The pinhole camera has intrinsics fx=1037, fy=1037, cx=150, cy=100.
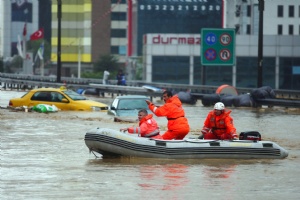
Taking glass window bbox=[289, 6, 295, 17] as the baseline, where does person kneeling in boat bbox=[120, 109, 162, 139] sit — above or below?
below

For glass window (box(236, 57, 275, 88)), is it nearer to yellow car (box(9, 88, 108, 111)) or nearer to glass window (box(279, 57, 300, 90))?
glass window (box(279, 57, 300, 90))

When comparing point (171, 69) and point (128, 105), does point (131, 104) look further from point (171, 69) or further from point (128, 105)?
point (171, 69)

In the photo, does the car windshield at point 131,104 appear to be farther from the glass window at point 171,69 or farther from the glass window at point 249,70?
the glass window at point 171,69

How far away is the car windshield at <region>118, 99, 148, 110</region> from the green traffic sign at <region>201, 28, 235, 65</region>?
26757 mm

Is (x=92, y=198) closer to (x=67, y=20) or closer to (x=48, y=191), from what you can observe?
(x=48, y=191)

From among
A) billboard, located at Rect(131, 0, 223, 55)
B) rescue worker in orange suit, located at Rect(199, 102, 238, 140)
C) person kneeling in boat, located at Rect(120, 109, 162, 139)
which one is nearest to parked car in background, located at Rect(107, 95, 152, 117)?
rescue worker in orange suit, located at Rect(199, 102, 238, 140)

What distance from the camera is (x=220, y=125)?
76.7 ft

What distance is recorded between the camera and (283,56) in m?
90.5

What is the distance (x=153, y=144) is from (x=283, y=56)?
227 feet

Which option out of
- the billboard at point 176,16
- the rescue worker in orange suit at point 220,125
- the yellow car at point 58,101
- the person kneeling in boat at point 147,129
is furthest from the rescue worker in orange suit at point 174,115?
the billboard at point 176,16

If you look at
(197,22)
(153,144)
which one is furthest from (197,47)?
(153,144)

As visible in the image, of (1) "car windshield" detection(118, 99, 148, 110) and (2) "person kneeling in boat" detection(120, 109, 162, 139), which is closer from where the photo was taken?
(2) "person kneeling in boat" detection(120, 109, 162, 139)

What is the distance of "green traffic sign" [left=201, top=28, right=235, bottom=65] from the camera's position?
64.9 metres

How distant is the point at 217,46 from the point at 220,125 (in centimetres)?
4258
